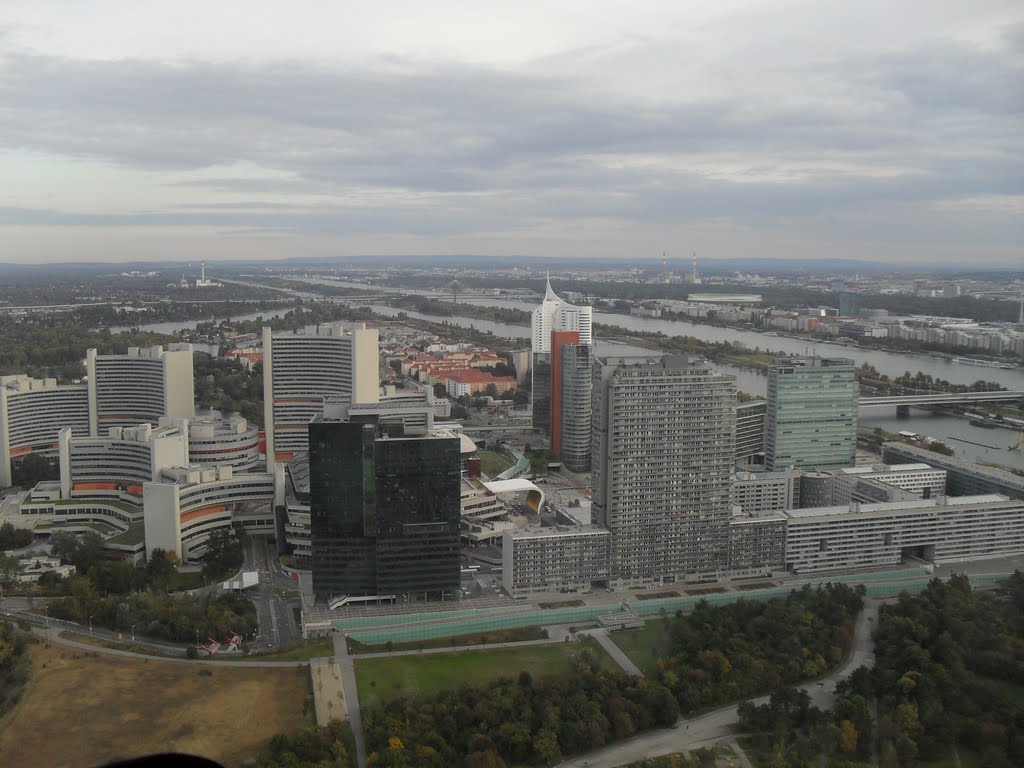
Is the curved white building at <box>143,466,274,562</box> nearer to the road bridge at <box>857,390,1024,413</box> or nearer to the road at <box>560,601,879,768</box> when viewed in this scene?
the road at <box>560,601,879,768</box>

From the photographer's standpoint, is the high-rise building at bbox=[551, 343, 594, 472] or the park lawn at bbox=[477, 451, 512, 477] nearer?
the park lawn at bbox=[477, 451, 512, 477]

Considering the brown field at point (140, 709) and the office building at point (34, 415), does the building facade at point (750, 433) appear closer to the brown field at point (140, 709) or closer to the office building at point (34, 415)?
the brown field at point (140, 709)

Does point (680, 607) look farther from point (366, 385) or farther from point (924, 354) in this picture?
point (924, 354)

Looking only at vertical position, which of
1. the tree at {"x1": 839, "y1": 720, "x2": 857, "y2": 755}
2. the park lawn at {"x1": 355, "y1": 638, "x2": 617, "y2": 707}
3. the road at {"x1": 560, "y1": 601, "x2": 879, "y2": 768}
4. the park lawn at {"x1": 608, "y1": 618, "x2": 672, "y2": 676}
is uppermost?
the tree at {"x1": 839, "y1": 720, "x2": 857, "y2": 755}

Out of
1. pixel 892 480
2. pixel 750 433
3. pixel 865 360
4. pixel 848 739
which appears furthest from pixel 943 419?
pixel 848 739

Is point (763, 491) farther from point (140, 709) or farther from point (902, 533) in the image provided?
point (140, 709)

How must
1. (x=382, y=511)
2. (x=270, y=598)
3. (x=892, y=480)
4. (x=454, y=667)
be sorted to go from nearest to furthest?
(x=454, y=667), (x=382, y=511), (x=270, y=598), (x=892, y=480)

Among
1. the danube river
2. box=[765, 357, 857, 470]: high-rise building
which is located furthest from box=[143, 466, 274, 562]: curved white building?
box=[765, 357, 857, 470]: high-rise building

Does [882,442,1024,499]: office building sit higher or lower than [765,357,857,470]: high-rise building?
lower
